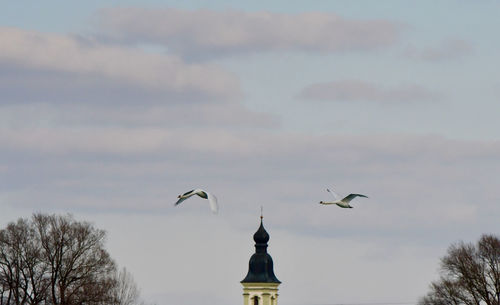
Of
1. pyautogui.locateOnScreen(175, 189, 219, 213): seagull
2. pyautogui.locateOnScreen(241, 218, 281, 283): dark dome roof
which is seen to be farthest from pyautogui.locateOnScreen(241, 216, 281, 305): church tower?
pyautogui.locateOnScreen(175, 189, 219, 213): seagull

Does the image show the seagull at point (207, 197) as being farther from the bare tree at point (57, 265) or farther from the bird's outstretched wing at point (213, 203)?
the bare tree at point (57, 265)

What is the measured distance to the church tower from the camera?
7269 inches

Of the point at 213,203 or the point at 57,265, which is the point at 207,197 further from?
the point at 57,265

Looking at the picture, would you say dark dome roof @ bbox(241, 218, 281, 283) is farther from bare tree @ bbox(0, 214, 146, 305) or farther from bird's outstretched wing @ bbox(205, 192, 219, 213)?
bird's outstretched wing @ bbox(205, 192, 219, 213)

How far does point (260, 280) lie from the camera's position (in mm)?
184750

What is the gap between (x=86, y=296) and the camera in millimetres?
139375

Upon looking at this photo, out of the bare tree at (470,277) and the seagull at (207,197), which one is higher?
the bare tree at (470,277)

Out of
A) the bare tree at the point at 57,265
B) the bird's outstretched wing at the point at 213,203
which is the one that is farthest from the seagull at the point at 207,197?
the bare tree at the point at 57,265

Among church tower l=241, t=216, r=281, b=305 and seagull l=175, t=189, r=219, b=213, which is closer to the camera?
seagull l=175, t=189, r=219, b=213

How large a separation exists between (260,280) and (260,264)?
151 centimetres

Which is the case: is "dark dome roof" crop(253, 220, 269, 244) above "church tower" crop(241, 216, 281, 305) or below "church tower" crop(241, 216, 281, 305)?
above

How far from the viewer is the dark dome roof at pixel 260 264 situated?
184875mm

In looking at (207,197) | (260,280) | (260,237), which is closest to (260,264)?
(260,280)

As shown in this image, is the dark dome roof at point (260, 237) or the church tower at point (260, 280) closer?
the church tower at point (260, 280)
